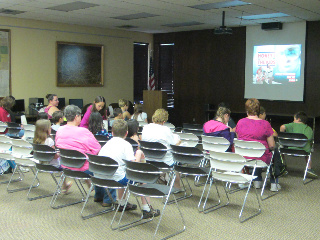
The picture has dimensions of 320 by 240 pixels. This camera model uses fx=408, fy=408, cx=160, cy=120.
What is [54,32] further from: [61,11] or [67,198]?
[67,198]

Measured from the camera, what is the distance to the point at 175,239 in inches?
165

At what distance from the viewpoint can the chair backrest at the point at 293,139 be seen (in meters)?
6.56

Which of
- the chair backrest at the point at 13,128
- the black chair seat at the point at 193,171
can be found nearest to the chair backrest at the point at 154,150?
the black chair seat at the point at 193,171

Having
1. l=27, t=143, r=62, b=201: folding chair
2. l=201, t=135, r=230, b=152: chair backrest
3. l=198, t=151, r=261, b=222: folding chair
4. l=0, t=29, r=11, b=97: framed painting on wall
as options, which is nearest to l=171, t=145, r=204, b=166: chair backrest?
l=198, t=151, r=261, b=222: folding chair

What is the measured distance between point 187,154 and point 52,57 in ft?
26.4

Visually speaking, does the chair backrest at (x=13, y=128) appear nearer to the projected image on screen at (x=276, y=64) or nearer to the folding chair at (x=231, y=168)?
the folding chair at (x=231, y=168)

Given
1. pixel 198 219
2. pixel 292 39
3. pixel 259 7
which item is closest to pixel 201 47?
pixel 292 39

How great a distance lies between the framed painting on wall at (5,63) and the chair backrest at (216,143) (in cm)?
702

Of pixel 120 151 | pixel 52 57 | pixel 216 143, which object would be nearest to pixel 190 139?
pixel 216 143

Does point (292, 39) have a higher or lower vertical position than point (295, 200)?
higher

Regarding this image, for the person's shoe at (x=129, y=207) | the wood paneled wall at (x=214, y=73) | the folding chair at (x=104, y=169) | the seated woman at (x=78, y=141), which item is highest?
the wood paneled wall at (x=214, y=73)

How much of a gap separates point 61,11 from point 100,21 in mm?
1793

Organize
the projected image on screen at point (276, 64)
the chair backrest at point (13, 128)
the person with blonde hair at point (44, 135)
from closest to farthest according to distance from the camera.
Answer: the person with blonde hair at point (44, 135) → the chair backrest at point (13, 128) → the projected image on screen at point (276, 64)

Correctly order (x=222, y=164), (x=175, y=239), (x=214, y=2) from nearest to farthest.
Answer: (x=175, y=239) → (x=222, y=164) → (x=214, y=2)
